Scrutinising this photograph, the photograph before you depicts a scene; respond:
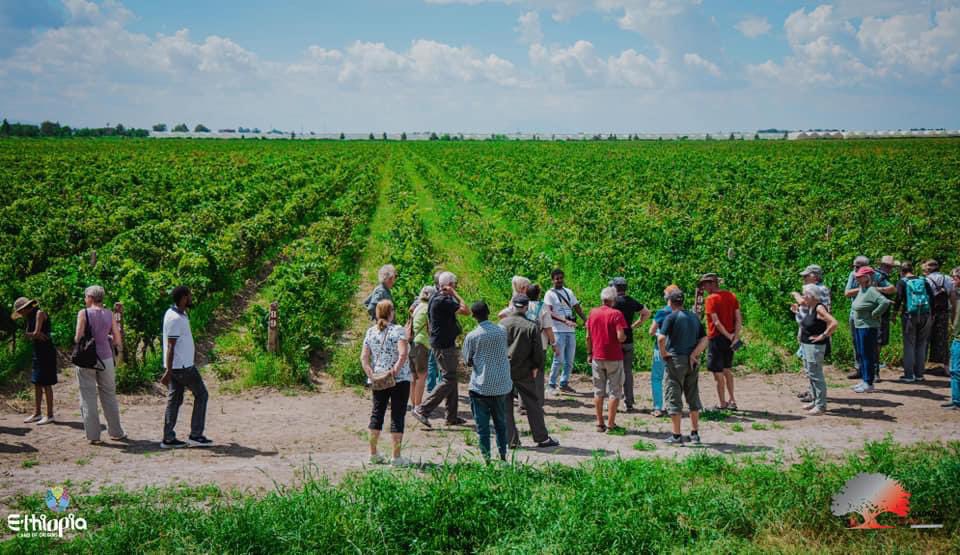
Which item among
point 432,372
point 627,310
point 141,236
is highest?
point 141,236

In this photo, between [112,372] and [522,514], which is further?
[112,372]

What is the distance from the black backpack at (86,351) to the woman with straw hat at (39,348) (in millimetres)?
1009

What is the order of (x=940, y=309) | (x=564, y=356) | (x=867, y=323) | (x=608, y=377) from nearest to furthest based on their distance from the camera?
1. (x=608, y=377)
2. (x=867, y=323)
3. (x=564, y=356)
4. (x=940, y=309)

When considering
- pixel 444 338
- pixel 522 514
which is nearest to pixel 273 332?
pixel 444 338

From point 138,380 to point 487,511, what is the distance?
7239 millimetres

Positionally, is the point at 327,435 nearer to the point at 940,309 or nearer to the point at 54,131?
the point at 940,309

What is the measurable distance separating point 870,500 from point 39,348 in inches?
403

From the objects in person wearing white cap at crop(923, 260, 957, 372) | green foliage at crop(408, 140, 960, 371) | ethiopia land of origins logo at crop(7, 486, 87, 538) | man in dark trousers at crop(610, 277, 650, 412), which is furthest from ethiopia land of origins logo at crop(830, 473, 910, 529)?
ethiopia land of origins logo at crop(7, 486, 87, 538)

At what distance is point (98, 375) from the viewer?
8852mm

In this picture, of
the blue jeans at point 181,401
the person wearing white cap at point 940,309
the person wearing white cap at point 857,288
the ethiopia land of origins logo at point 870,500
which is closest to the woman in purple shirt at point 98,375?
the blue jeans at point 181,401

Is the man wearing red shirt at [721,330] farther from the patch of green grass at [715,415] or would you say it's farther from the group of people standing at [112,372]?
the group of people standing at [112,372]

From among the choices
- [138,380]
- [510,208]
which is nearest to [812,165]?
[510,208]

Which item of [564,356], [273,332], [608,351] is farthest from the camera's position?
[273,332]

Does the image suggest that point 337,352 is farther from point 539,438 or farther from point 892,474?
point 892,474
